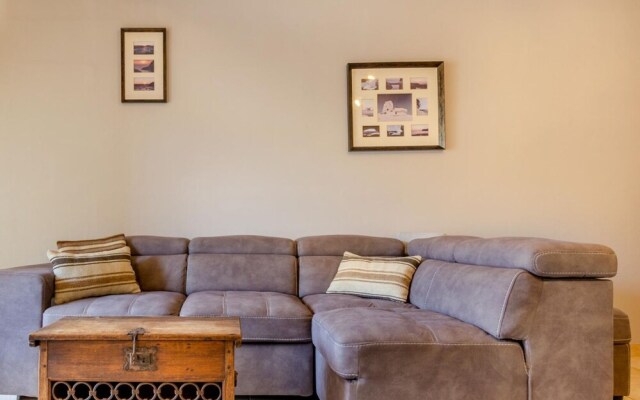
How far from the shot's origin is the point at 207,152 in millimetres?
3203

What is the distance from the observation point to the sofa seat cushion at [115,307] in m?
2.19

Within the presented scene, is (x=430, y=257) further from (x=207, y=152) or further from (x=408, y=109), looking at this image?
(x=207, y=152)

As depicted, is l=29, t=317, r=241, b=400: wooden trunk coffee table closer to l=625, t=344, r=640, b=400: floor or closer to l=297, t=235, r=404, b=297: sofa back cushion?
l=297, t=235, r=404, b=297: sofa back cushion

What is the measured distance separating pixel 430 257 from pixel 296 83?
5.12 ft

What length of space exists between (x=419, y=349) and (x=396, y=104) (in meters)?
2.03

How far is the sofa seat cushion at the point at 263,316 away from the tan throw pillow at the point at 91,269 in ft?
1.70

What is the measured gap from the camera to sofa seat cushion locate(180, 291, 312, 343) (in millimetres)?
2166

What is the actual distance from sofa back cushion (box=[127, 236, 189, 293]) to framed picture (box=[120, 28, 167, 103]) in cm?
102

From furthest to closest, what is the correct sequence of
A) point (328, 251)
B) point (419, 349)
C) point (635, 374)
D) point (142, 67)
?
point (142, 67) → point (328, 251) → point (635, 374) → point (419, 349)

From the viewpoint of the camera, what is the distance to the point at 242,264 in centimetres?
282

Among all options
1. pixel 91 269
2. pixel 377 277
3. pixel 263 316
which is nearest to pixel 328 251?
pixel 377 277

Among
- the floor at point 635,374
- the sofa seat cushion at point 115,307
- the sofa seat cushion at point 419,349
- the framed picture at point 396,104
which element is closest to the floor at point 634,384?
the floor at point 635,374

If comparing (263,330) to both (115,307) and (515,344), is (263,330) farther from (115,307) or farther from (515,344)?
(515,344)

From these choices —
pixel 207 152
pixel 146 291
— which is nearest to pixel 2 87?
pixel 207 152
